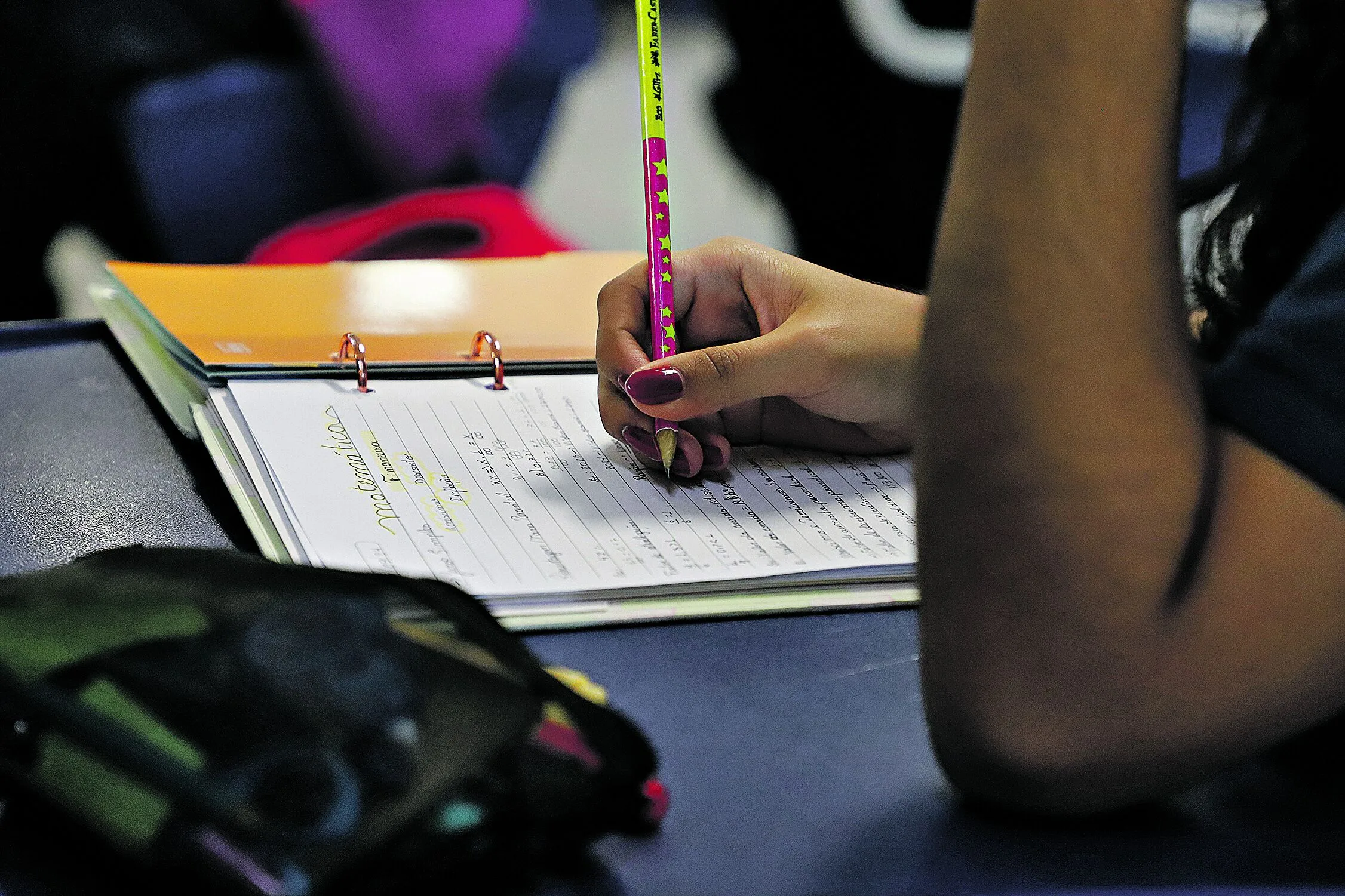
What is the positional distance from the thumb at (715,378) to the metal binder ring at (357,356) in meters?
0.15

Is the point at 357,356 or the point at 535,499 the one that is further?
the point at 357,356

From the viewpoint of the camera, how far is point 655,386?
55 cm

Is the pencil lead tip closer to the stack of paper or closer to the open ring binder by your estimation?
the stack of paper

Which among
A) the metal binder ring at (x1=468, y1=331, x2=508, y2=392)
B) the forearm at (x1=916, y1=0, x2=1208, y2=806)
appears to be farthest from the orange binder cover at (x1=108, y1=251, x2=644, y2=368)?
Result: the forearm at (x1=916, y1=0, x2=1208, y2=806)

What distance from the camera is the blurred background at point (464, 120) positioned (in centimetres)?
120

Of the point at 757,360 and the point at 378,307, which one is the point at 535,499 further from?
the point at 378,307

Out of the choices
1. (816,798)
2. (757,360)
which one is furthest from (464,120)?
(816,798)

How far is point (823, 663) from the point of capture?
40 cm

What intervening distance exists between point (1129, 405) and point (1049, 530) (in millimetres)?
37

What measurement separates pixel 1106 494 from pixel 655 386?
10.9 inches

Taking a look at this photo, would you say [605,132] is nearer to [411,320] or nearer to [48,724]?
[411,320]

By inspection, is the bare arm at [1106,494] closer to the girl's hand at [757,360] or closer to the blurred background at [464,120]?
the girl's hand at [757,360]

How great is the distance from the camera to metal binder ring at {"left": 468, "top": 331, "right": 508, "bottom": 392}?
0.63 m

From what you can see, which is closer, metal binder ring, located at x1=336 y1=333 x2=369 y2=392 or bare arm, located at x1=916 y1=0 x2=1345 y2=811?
bare arm, located at x1=916 y1=0 x2=1345 y2=811
